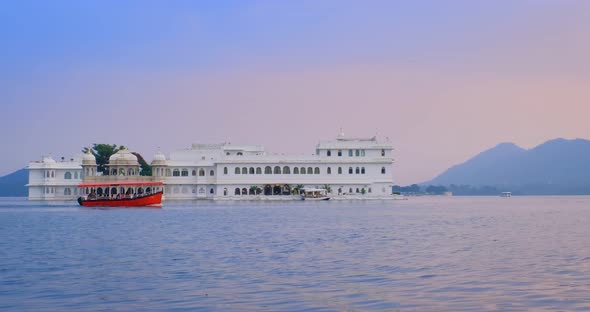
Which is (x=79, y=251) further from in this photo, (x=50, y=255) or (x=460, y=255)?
(x=460, y=255)

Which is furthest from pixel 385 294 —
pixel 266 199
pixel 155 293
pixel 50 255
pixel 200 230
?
pixel 266 199

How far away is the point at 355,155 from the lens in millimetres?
80500

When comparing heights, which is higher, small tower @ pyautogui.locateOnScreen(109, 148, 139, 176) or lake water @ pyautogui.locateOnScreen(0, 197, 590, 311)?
small tower @ pyautogui.locateOnScreen(109, 148, 139, 176)

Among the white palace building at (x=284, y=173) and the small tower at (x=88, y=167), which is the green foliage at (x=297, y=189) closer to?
the white palace building at (x=284, y=173)

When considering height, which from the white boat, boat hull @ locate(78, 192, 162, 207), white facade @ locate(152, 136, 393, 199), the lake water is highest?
white facade @ locate(152, 136, 393, 199)

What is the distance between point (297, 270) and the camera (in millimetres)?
18234

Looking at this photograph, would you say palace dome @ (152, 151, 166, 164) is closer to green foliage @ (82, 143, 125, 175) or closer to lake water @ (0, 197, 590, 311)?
green foliage @ (82, 143, 125, 175)

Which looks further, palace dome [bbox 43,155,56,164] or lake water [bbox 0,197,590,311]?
palace dome [bbox 43,155,56,164]

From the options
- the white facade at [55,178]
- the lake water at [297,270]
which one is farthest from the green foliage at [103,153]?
the lake water at [297,270]

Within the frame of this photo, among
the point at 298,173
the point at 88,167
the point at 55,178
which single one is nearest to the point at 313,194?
the point at 298,173

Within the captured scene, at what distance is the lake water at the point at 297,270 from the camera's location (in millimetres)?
14031

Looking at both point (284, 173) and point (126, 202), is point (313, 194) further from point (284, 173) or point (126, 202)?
point (126, 202)

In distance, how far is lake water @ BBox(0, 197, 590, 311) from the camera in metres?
14.0

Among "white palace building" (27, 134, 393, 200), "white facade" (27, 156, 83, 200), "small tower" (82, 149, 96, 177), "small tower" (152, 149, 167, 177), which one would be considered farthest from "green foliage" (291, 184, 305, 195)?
"white facade" (27, 156, 83, 200)
